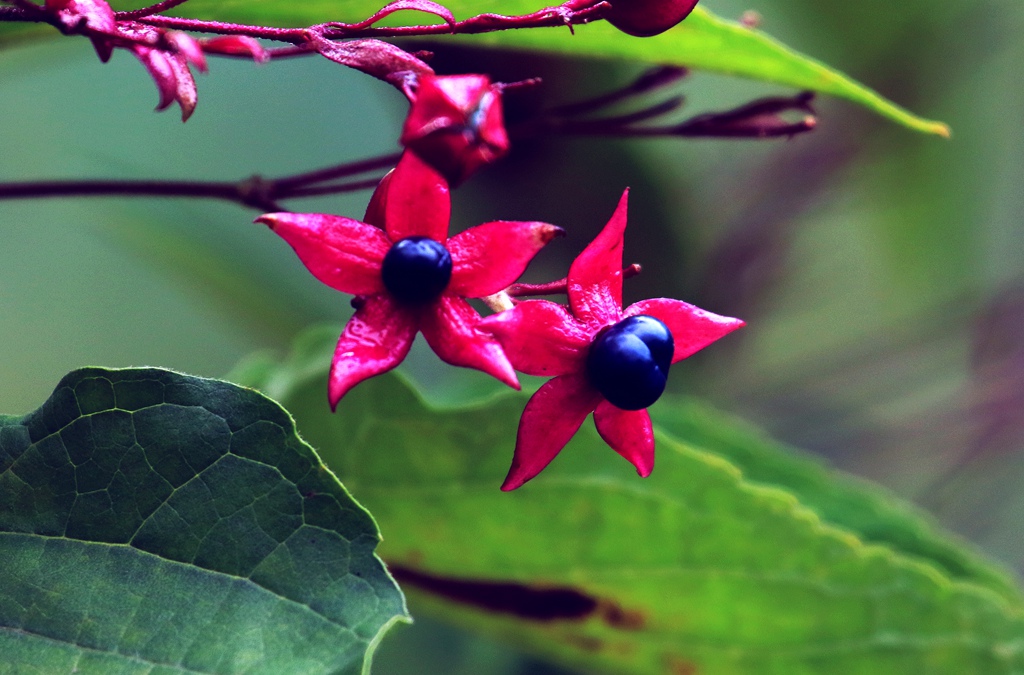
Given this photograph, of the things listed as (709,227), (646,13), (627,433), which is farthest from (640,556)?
(709,227)

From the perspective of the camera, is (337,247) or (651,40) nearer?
(337,247)

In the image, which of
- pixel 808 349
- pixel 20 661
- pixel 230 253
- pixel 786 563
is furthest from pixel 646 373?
pixel 808 349

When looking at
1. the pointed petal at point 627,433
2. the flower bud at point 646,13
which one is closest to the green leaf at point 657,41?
the flower bud at point 646,13

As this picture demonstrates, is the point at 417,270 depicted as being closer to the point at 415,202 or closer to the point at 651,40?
the point at 415,202

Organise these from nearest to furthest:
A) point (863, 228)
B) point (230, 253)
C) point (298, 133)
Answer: point (230, 253) < point (298, 133) < point (863, 228)

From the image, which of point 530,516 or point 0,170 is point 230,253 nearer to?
point 0,170

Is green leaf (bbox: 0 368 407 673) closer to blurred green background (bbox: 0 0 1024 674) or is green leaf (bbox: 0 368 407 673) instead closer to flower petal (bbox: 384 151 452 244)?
flower petal (bbox: 384 151 452 244)

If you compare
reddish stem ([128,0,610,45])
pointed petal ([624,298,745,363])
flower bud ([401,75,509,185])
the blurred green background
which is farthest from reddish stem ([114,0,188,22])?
the blurred green background

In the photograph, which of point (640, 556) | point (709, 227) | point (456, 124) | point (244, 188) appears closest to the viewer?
point (456, 124)
